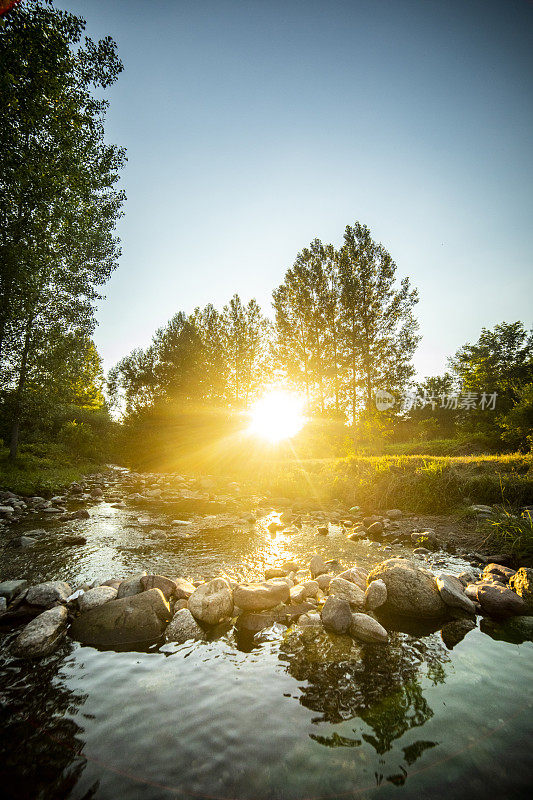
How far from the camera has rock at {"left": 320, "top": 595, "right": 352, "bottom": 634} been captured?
12.4 feet

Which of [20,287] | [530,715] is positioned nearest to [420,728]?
[530,715]

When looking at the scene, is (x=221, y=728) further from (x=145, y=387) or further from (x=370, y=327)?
(x=145, y=387)

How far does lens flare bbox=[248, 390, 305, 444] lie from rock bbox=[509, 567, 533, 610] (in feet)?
56.2

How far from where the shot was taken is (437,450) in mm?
19312

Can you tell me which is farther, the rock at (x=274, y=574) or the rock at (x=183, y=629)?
the rock at (x=274, y=574)

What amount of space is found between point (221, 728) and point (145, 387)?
103ft

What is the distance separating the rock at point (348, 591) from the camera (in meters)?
4.33

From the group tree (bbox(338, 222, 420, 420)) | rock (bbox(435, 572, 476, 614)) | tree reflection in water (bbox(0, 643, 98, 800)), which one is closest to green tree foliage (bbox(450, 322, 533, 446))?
tree (bbox(338, 222, 420, 420))

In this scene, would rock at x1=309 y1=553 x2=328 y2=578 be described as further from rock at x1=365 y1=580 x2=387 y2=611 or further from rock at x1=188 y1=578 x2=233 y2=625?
rock at x1=188 y1=578 x2=233 y2=625

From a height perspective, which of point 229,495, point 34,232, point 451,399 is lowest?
point 229,495

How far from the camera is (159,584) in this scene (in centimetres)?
442

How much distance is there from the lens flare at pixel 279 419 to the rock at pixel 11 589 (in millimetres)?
17513

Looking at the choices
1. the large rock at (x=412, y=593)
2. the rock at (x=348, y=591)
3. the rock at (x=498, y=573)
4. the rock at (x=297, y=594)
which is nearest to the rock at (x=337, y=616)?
the rock at (x=348, y=591)

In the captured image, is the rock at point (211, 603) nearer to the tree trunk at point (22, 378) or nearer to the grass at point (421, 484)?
the grass at point (421, 484)
